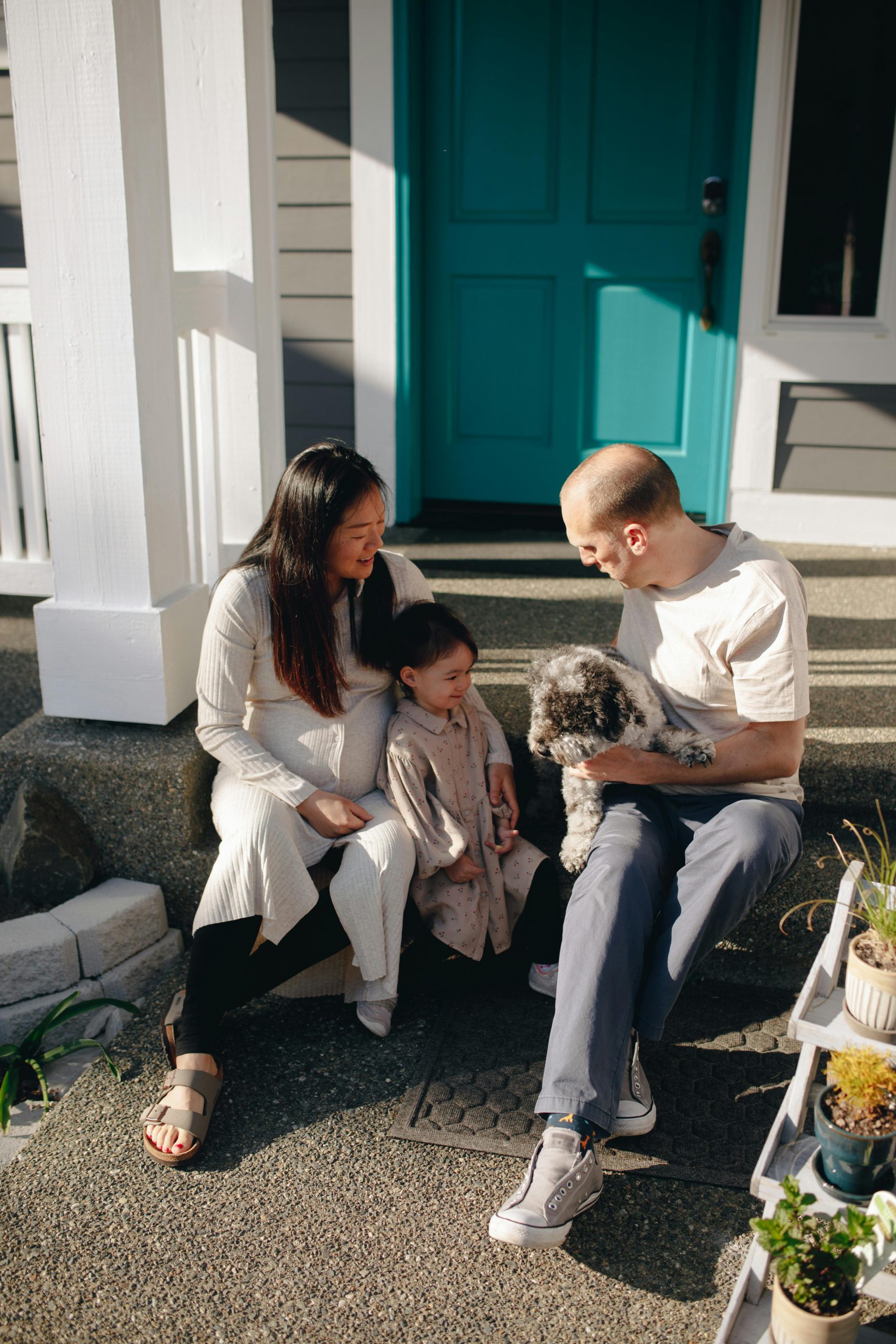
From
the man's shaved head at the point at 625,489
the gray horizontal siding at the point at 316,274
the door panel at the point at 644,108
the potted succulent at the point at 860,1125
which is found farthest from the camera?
the gray horizontal siding at the point at 316,274

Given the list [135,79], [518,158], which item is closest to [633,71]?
[518,158]

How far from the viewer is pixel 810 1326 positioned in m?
1.49

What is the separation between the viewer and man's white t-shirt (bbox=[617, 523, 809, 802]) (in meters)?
2.15

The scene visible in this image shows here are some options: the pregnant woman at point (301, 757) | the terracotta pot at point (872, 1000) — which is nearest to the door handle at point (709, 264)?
A: the pregnant woman at point (301, 757)

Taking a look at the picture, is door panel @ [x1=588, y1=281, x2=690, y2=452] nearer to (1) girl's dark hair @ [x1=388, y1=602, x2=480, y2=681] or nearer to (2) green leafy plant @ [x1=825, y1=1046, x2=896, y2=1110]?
(1) girl's dark hair @ [x1=388, y1=602, x2=480, y2=681]

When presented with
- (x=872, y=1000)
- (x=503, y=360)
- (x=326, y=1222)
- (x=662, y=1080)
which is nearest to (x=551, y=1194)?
(x=326, y=1222)

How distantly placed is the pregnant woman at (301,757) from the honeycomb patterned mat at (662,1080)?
22 cm

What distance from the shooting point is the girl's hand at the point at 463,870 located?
2449mm

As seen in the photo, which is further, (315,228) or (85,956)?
(315,228)

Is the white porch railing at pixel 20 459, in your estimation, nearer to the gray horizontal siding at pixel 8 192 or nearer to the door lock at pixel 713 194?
the gray horizontal siding at pixel 8 192

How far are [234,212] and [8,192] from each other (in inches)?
97.4

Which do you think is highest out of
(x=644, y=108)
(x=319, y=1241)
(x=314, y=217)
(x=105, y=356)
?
(x=644, y=108)

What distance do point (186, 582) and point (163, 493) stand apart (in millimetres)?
284

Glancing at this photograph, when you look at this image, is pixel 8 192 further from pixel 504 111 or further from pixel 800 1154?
pixel 800 1154
